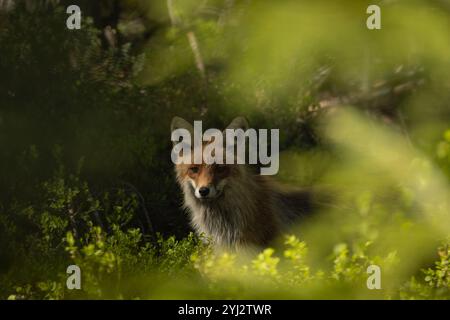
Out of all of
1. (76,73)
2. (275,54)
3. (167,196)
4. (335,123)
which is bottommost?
(335,123)

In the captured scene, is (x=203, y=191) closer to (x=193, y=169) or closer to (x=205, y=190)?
(x=205, y=190)

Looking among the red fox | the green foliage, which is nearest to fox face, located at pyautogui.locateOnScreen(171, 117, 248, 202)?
the red fox

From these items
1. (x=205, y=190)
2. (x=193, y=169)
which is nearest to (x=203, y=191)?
(x=205, y=190)

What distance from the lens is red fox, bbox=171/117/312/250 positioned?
4.96 meters

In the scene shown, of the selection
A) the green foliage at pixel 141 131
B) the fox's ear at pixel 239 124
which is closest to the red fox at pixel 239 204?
the fox's ear at pixel 239 124

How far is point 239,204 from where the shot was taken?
5.14m

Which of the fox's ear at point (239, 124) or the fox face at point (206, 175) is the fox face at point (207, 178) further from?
the fox's ear at point (239, 124)

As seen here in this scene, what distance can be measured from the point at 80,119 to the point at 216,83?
1309 millimetres

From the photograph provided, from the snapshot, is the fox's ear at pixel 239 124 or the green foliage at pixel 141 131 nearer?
the green foliage at pixel 141 131

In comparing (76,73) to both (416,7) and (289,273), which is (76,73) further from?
(416,7)

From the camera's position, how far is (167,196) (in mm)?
5711

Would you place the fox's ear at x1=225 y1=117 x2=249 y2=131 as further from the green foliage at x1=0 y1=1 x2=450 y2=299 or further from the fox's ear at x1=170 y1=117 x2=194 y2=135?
the green foliage at x1=0 y1=1 x2=450 y2=299

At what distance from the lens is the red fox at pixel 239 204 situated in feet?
16.3
